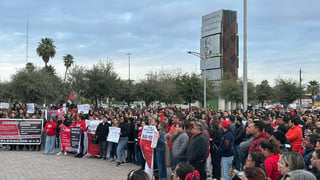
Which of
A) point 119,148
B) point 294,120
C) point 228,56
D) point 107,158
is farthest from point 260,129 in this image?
point 228,56

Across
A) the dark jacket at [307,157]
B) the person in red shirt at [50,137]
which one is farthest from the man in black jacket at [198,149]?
the person in red shirt at [50,137]

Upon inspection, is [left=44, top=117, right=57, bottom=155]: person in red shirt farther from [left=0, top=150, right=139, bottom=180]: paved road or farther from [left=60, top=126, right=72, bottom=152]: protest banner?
[left=0, top=150, right=139, bottom=180]: paved road

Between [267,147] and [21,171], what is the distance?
29.4ft

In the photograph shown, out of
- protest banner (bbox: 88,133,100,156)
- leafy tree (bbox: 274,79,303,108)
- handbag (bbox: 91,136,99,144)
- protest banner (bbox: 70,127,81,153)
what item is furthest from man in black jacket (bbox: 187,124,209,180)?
leafy tree (bbox: 274,79,303,108)

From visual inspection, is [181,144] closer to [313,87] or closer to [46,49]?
[46,49]

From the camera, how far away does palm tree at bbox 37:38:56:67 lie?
219ft

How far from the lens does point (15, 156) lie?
14633 mm

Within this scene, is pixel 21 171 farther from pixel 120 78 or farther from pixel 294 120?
pixel 120 78

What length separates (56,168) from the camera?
11.9 meters

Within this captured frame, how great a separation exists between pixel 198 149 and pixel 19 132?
11492mm

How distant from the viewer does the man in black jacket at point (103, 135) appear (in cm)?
1365

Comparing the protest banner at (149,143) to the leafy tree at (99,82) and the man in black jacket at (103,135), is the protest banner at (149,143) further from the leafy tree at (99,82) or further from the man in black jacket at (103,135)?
the leafy tree at (99,82)

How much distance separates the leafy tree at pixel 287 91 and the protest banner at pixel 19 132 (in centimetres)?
4237

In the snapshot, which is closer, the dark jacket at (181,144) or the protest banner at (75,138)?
the dark jacket at (181,144)
